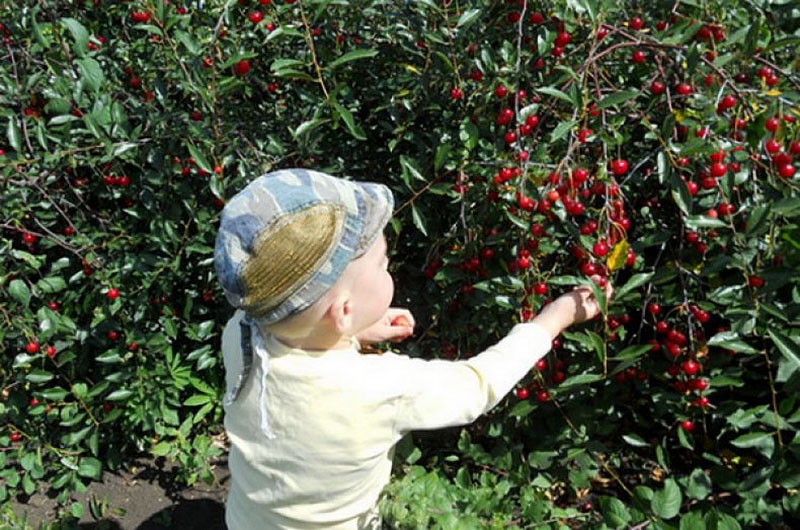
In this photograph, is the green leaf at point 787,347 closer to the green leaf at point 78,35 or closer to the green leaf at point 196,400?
the green leaf at point 196,400

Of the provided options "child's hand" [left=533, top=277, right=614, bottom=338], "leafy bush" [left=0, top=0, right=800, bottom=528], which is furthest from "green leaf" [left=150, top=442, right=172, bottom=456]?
"child's hand" [left=533, top=277, right=614, bottom=338]

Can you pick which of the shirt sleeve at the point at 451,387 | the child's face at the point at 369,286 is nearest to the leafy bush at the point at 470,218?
the shirt sleeve at the point at 451,387

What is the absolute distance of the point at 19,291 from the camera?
2676mm

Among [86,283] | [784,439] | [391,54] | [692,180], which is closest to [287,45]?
[391,54]

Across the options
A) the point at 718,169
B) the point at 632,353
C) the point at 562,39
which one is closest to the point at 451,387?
the point at 632,353

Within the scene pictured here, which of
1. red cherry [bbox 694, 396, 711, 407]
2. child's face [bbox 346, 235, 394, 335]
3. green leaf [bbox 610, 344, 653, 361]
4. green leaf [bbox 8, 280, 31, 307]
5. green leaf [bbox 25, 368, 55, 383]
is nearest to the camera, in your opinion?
child's face [bbox 346, 235, 394, 335]

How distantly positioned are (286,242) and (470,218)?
0.82m

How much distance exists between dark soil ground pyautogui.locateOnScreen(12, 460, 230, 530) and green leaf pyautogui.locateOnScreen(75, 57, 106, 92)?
4.88 ft

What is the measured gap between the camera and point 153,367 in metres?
2.91

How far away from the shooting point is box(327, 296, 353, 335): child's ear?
1.61 metres

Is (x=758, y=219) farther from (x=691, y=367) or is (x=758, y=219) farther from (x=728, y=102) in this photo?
(x=691, y=367)

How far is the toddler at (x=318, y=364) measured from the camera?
153 centimetres

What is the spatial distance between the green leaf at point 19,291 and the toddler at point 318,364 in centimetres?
118

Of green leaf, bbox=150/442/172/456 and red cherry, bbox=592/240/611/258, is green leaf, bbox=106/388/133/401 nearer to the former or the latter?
green leaf, bbox=150/442/172/456
